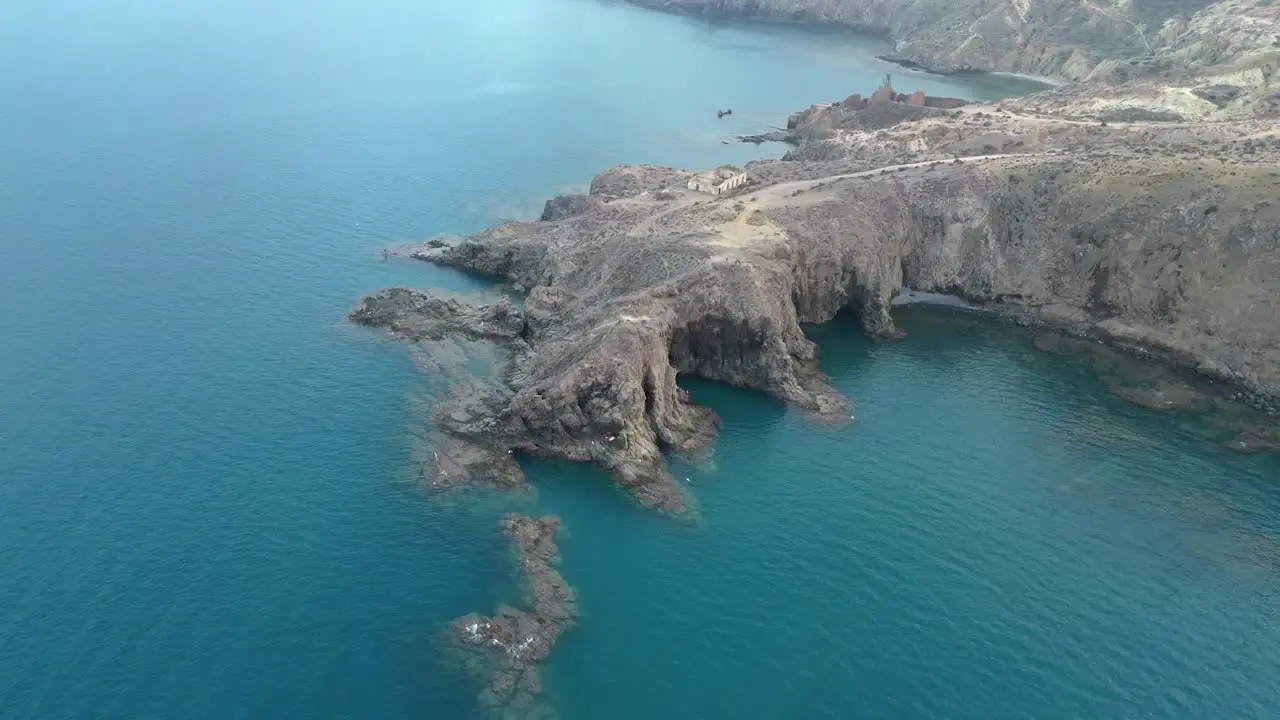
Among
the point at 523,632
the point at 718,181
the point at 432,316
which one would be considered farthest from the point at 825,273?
the point at 523,632

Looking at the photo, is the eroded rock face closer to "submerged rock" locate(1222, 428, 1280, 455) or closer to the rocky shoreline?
the rocky shoreline

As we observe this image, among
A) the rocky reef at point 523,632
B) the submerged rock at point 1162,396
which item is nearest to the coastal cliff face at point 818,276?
the submerged rock at point 1162,396

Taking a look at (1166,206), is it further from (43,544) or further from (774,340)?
(43,544)

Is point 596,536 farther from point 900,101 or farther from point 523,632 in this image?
point 900,101

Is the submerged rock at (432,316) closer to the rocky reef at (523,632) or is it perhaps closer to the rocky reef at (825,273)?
Answer: the rocky reef at (825,273)

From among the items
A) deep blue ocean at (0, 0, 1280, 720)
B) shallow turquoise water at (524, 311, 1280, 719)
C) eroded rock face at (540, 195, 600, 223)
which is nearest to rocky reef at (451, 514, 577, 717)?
deep blue ocean at (0, 0, 1280, 720)
